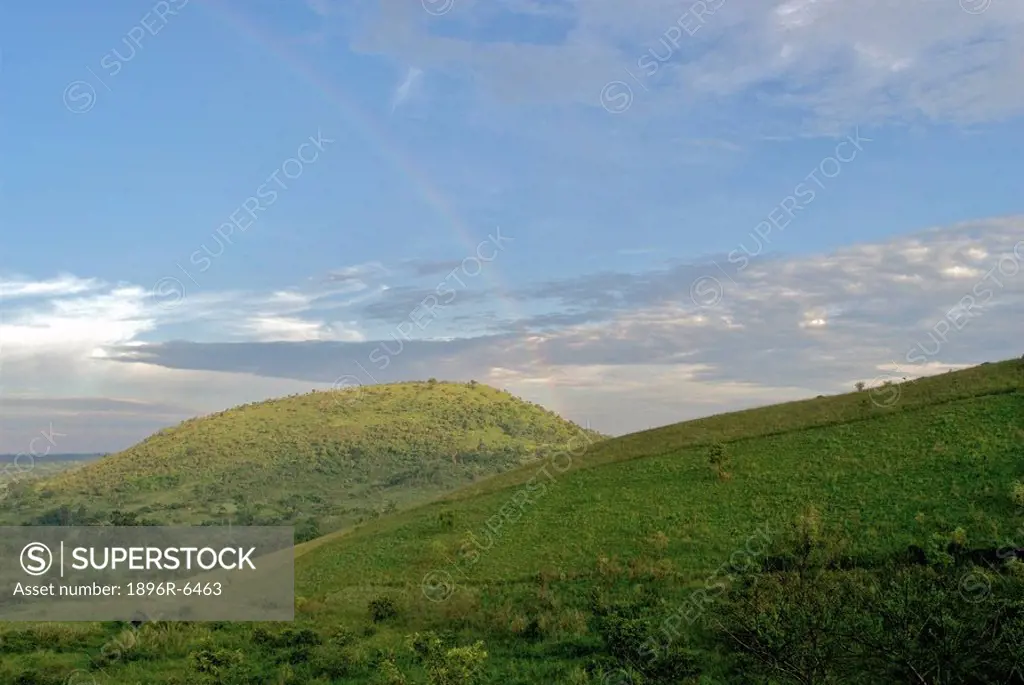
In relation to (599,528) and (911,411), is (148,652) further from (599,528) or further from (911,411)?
(911,411)

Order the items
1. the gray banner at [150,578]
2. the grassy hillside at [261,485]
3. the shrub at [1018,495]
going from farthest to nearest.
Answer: the grassy hillside at [261,485] → the gray banner at [150,578] → the shrub at [1018,495]

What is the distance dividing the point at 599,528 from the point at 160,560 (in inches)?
2760

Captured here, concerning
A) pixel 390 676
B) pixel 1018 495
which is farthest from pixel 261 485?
pixel 1018 495

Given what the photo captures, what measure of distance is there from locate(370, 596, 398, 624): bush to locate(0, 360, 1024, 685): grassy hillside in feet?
0.25

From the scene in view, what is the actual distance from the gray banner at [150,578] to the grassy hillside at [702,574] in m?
3.32

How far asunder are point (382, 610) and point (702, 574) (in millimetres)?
16753

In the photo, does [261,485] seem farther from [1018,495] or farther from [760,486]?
[1018,495]

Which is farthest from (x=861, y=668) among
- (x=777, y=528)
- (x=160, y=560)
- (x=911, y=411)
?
(x=160, y=560)

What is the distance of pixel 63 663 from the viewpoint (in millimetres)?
31125

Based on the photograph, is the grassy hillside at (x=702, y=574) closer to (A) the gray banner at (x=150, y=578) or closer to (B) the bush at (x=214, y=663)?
(B) the bush at (x=214, y=663)

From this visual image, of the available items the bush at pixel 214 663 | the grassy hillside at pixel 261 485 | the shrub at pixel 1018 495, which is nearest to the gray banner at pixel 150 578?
the bush at pixel 214 663

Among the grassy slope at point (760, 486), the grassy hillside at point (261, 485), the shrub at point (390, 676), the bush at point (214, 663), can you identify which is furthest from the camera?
the grassy hillside at point (261, 485)

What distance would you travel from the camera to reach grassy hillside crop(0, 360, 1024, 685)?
1761cm

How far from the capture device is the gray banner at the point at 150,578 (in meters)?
44.8
